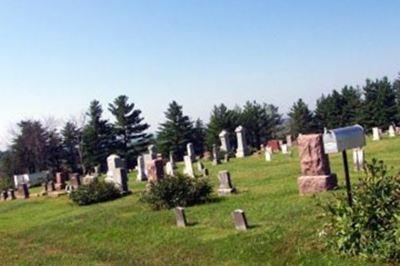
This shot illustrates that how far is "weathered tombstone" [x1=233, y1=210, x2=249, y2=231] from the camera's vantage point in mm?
14172

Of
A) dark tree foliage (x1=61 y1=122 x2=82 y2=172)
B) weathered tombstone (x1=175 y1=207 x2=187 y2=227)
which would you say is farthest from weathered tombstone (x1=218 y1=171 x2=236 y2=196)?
dark tree foliage (x1=61 y1=122 x2=82 y2=172)

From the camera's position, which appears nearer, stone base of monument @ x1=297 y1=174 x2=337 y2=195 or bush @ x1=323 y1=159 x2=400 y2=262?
bush @ x1=323 y1=159 x2=400 y2=262

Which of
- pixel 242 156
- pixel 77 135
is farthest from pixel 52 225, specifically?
pixel 77 135

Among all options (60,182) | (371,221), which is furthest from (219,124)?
(371,221)

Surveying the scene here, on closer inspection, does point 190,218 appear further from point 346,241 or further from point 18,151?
point 18,151

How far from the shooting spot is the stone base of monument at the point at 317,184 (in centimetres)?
1759

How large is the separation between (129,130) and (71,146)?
836 centimetres

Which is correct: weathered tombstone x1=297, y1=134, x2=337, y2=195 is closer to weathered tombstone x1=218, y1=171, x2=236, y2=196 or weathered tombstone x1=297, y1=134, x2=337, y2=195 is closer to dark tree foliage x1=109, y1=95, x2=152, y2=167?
weathered tombstone x1=218, y1=171, x2=236, y2=196

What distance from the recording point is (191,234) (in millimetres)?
15195

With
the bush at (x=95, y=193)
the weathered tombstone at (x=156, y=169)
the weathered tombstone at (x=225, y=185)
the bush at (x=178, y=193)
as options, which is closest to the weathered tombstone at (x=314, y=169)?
the weathered tombstone at (x=225, y=185)

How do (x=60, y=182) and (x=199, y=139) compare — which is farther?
(x=199, y=139)

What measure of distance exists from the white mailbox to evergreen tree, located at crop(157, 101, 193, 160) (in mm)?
54618

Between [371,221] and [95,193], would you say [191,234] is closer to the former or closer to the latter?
[371,221]

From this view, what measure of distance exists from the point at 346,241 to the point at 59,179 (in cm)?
3104
